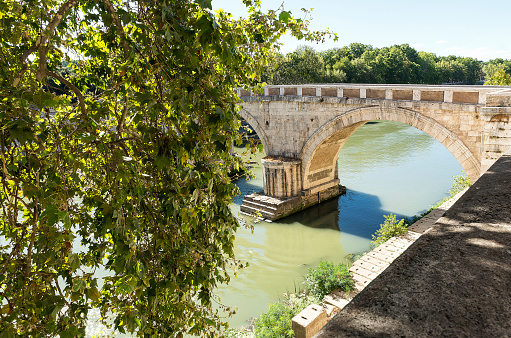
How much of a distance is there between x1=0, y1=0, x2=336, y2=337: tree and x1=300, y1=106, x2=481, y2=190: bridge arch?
9.74m

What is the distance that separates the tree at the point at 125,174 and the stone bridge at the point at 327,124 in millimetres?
9437

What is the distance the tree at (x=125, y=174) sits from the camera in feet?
5.85

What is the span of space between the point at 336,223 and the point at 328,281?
6.46 metres

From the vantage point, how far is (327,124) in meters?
13.6

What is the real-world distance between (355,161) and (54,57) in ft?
67.0

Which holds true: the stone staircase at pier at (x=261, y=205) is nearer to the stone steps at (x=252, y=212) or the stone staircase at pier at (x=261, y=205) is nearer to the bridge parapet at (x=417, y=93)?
the stone steps at (x=252, y=212)

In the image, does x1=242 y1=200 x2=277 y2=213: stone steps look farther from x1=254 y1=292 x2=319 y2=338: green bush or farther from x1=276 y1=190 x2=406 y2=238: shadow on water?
x1=254 y1=292 x2=319 y2=338: green bush

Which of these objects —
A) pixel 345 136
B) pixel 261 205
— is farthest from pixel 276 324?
pixel 345 136

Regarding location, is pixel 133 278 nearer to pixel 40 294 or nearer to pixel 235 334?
pixel 40 294

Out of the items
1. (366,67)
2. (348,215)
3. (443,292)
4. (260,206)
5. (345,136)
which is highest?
(366,67)

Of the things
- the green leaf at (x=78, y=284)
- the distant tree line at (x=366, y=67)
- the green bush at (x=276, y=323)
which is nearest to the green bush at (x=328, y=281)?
the green bush at (x=276, y=323)

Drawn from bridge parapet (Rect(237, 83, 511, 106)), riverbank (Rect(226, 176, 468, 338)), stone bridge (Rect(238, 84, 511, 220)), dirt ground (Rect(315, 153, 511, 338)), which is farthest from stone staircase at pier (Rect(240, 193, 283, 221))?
dirt ground (Rect(315, 153, 511, 338))

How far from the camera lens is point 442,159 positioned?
22.4 m

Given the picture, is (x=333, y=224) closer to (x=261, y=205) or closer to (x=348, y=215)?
(x=348, y=215)
